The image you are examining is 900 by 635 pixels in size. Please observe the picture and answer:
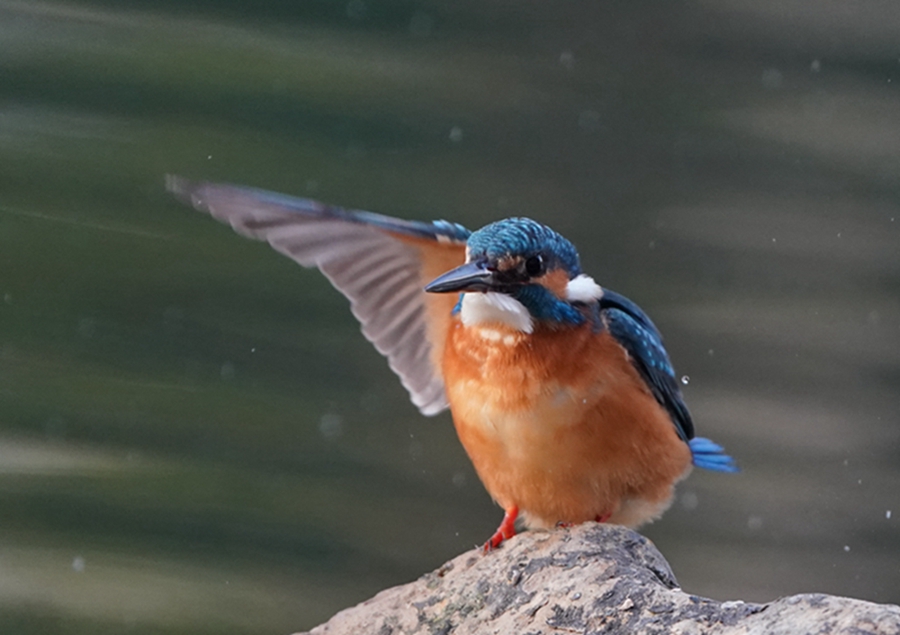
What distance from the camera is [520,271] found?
165 cm

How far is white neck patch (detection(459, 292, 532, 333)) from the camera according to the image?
1.66m

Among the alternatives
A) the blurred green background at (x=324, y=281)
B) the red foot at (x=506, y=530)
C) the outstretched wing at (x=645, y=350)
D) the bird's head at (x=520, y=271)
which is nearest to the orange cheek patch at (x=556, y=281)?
the bird's head at (x=520, y=271)

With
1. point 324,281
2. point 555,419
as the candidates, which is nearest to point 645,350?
point 555,419

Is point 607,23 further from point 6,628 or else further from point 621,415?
point 6,628

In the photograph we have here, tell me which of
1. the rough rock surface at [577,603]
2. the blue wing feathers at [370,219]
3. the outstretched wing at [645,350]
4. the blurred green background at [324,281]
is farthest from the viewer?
the blurred green background at [324,281]

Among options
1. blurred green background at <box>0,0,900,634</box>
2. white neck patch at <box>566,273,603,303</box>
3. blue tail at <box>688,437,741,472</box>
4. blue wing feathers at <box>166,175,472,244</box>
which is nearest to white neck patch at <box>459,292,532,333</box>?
white neck patch at <box>566,273,603,303</box>

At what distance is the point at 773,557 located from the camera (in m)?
Answer: 3.49

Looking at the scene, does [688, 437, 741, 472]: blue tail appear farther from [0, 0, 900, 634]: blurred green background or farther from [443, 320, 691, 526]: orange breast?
[0, 0, 900, 634]: blurred green background

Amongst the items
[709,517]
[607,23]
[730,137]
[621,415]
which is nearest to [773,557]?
[709,517]

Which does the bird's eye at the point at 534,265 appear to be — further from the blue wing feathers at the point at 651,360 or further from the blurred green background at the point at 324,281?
the blurred green background at the point at 324,281

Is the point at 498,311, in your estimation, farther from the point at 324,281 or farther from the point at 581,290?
the point at 324,281

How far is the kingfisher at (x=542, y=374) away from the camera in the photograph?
1.66 metres

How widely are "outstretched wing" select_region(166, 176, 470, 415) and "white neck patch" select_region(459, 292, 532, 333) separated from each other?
28cm

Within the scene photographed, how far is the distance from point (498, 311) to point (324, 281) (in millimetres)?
1639
